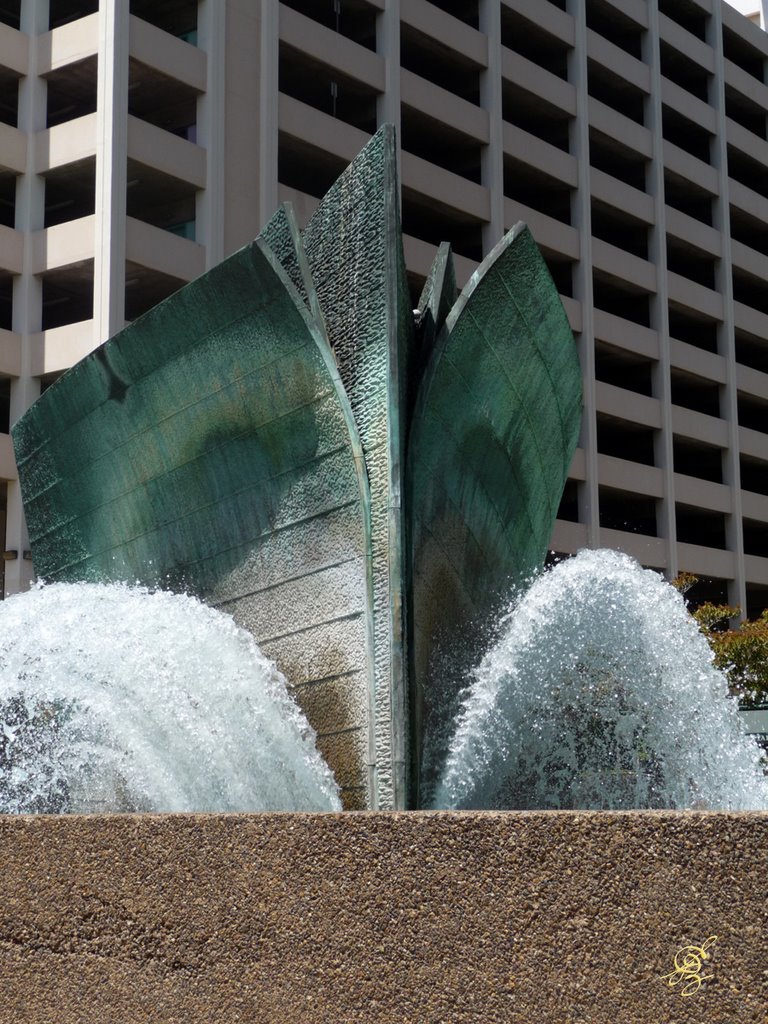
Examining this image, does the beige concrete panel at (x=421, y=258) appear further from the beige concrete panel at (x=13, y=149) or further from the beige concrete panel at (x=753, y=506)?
the beige concrete panel at (x=753, y=506)

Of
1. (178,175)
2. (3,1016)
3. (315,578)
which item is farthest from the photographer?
(178,175)

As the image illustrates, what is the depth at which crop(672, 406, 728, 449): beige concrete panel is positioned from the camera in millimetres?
37312

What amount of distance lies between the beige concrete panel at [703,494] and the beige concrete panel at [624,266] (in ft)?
18.4

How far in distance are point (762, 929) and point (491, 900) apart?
512 mm

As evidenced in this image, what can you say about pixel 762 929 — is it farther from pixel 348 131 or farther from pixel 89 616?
pixel 348 131

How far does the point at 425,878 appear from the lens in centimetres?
246

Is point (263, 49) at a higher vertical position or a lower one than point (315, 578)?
higher

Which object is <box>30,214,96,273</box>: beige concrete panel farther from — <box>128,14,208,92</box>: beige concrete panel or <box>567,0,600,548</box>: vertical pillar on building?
<box>567,0,600,548</box>: vertical pillar on building

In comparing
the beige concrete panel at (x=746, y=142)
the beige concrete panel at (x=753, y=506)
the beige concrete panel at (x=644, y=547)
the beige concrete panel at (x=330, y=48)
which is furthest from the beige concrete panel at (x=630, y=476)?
the beige concrete panel at (x=746, y=142)

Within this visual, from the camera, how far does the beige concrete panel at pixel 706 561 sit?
36.2 meters

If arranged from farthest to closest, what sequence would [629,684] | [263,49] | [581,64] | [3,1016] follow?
[581,64] < [263,49] < [629,684] < [3,1016]

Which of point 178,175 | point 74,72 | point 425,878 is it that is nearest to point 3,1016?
point 425,878

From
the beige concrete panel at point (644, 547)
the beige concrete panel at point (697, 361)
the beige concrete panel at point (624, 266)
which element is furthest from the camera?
the beige concrete panel at point (697, 361)

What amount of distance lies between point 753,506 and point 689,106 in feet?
41.2
